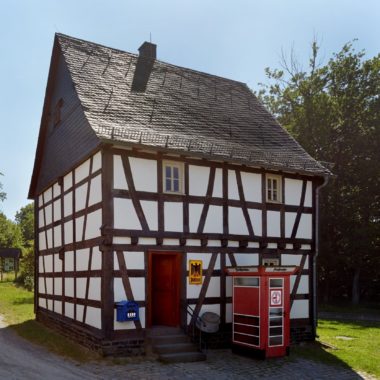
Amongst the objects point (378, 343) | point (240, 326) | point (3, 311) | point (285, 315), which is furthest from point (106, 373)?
point (3, 311)

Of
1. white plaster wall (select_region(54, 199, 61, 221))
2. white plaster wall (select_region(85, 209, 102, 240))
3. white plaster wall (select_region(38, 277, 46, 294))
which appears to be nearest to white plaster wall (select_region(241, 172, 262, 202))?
white plaster wall (select_region(85, 209, 102, 240))

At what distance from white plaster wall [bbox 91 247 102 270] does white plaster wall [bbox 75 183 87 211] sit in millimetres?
1572

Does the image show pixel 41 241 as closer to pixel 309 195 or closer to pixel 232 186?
pixel 232 186

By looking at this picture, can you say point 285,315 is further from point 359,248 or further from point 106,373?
point 359,248

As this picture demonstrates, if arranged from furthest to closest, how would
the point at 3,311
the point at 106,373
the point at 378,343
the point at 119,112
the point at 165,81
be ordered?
the point at 3,311
the point at 165,81
the point at 378,343
the point at 119,112
the point at 106,373

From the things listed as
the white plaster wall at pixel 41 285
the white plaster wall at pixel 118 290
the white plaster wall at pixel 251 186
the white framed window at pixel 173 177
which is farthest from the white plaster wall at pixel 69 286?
the white plaster wall at pixel 251 186

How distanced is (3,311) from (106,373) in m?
13.0

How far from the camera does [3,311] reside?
861 inches

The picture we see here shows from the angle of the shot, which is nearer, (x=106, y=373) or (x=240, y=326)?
(x=106, y=373)

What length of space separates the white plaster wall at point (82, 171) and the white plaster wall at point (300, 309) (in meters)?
7.59

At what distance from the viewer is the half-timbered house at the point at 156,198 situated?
41.5 feet

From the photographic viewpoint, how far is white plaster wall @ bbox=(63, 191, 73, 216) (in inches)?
611

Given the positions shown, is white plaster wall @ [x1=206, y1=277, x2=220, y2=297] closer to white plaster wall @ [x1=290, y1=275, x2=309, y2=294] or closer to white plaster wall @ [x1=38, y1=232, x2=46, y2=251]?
white plaster wall @ [x1=290, y1=275, x2=309, y2=294]

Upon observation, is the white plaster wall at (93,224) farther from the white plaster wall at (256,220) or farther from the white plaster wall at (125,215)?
the white plaster wall at (256,220)
